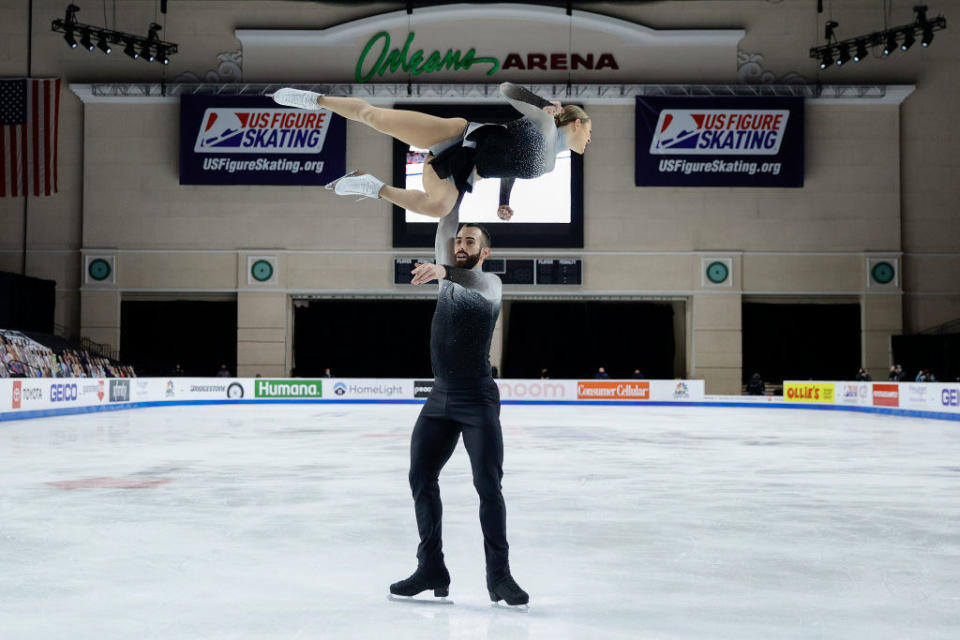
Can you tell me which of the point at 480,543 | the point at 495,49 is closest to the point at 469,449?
the point at 480,543

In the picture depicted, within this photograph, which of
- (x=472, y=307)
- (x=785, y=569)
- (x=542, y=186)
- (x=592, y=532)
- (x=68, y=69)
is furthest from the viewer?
(x=68, y=69)

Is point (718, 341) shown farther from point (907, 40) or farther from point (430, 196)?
point (430, 196)

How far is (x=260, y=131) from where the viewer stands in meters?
39.0

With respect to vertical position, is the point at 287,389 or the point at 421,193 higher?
the point at 421,193

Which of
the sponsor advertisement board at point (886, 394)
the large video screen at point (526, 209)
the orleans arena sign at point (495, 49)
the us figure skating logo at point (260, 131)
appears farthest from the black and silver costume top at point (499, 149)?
the orleans arena sign at point (495, 49)

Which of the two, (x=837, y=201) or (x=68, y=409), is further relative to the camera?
(x=837, y=201)

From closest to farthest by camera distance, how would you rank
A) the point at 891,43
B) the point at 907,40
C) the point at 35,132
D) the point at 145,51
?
the point at 35,132 → the point at 907,40 → the point at 891,43 → the point at 145,51

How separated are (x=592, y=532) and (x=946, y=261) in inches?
1411

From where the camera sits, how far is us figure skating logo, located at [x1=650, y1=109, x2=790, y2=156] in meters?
38.6

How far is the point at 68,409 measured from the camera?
27.2 metres

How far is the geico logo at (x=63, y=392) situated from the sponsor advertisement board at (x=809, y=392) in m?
24.0

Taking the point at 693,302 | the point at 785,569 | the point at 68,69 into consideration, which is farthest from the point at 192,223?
the point at 785,569

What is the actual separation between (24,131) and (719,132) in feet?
85.6

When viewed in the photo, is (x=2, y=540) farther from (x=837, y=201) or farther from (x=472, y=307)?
(x=837, y=201)
